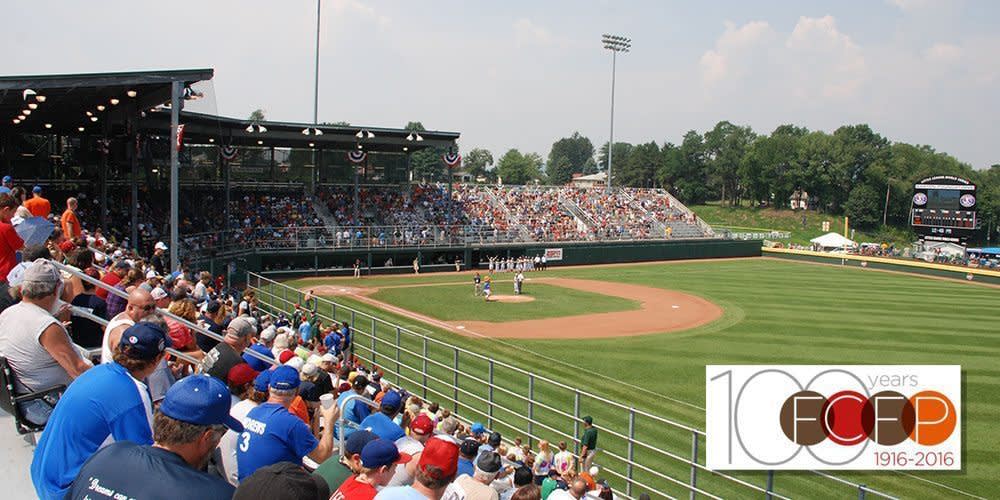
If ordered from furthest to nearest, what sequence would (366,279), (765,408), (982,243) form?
1. (982,243)
2. (366,279)
3. (765,408)

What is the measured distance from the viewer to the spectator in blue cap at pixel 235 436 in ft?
16.3

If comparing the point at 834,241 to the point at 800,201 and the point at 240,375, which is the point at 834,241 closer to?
the point at 800,201

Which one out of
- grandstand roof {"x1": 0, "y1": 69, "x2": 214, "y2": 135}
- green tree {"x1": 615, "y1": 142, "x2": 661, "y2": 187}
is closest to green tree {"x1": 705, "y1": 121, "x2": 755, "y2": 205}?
green tree {"x1": 615, "y1": 142, "x2": 661, "y2": 187}

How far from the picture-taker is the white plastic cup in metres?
6.49

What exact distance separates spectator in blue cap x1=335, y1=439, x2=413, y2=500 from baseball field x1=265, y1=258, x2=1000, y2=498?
10.4m

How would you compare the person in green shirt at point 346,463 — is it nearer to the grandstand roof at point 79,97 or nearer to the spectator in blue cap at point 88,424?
the spectator in blue cap at point 88,424

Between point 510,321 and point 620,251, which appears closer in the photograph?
point 510,321


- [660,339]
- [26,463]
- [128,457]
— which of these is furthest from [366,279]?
[128,457]

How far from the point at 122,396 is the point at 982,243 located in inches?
4311

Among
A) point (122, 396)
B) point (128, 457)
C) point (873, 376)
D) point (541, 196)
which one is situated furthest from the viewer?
point (541, 196)

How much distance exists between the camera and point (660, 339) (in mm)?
27453

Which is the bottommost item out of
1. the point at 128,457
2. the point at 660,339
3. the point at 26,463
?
the point at 660,339

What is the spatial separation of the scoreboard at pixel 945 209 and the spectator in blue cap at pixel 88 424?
6598 cm

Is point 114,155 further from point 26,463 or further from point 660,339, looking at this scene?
point 26,463
